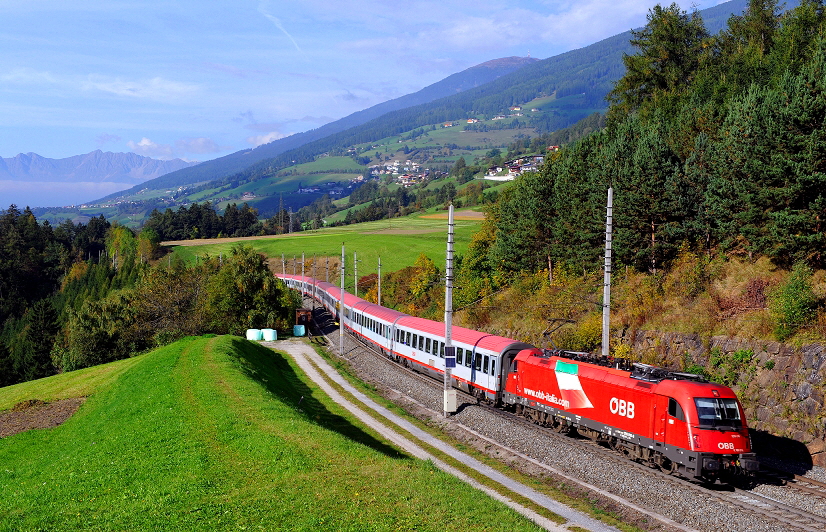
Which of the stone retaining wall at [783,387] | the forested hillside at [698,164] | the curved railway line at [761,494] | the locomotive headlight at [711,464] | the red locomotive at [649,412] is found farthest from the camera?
the forested hillside at [698,164]

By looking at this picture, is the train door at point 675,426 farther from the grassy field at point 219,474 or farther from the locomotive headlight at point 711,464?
the grassy field at point 219,474

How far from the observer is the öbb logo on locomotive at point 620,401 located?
2186 centimetres

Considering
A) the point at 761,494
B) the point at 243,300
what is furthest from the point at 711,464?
the point at 243,300

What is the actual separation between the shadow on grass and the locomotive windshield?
11.1m

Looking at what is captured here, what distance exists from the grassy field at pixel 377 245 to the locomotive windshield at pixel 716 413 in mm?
79730

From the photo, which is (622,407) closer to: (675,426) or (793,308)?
(675,426)

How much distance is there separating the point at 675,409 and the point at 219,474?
15.1m

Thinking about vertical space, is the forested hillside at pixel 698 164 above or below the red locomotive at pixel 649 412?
above

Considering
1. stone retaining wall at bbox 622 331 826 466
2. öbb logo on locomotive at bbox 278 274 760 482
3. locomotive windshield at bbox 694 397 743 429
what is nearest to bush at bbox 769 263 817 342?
stone retaining wall at bbox 622 331 826 466

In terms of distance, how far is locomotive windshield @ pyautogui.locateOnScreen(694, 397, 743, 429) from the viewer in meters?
21.9

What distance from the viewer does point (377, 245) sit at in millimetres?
133125

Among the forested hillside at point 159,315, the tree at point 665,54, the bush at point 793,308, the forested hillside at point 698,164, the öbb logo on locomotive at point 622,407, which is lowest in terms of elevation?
the forested hillside at point 159,315

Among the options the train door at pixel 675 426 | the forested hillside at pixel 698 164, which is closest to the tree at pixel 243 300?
the forested hillside at pixel 698 164

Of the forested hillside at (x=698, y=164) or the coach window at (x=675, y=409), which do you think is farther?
the forested hillside at (x=698, y=164)
